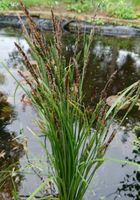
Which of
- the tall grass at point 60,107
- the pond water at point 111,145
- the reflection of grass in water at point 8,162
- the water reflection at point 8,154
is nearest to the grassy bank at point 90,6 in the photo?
the pond water at point 111,145

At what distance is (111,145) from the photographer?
5055 mm

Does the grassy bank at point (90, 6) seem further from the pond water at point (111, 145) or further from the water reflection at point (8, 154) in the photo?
the water reflection at point (8, 154)

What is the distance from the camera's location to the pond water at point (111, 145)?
4082 mm

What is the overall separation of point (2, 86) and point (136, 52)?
13.1 ft

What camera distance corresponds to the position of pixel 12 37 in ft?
33.9

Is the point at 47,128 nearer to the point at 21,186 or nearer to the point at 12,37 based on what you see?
the point at 21,186

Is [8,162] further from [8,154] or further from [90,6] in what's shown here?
[90,6]

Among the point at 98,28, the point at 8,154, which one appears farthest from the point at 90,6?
the point at 8,154

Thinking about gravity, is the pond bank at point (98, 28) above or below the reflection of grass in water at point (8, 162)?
above

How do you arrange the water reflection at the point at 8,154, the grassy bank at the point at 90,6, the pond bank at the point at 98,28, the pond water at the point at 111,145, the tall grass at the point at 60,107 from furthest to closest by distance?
the grassy bank at the point at 90,6, the pond bank at the point at 98,28, the pond water at the point at 111,145, the water reflection at the point at 8,154, the tall grass at the point at 60,107

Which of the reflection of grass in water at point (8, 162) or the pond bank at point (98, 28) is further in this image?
the pond bank at point (98, 28)

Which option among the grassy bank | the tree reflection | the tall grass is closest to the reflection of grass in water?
the tree reflection

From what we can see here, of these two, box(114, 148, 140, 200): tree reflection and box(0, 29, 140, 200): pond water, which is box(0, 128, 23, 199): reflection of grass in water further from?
box(114, 148, 140, 200): tree reflection

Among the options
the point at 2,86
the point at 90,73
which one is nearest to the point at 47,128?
the point at 2,86
